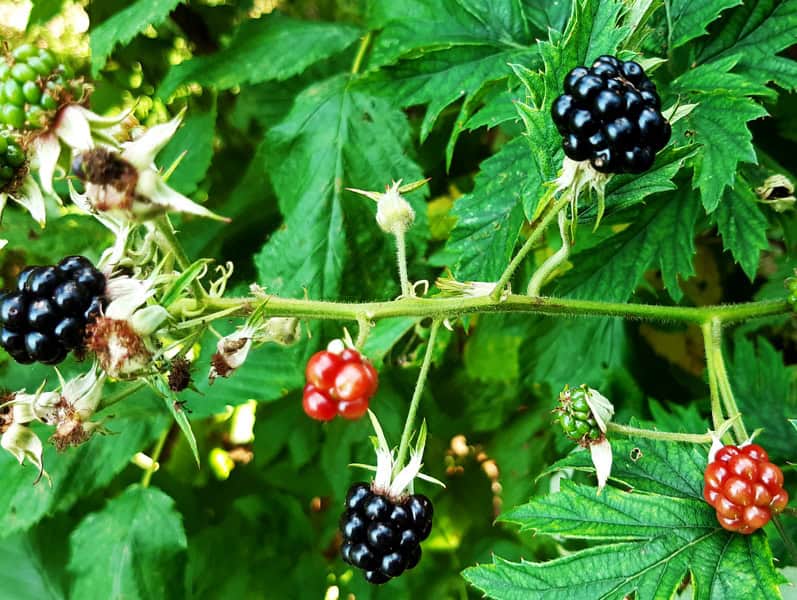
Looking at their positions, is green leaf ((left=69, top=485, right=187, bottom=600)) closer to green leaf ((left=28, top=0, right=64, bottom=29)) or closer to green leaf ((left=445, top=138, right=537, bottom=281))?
green leaf ((left=445, top=138, right=537, bottom=281))

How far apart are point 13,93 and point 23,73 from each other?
3cm

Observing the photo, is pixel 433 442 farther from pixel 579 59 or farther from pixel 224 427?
pixel 579 59

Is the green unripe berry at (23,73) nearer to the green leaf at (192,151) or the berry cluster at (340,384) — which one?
the berry cluster at (340,384)

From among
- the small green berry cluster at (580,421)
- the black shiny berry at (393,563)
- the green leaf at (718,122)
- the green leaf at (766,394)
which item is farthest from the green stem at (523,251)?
the green leaf at (766,394)

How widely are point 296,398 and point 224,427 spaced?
2.59 feet

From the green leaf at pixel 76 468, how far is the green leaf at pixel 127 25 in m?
0.97

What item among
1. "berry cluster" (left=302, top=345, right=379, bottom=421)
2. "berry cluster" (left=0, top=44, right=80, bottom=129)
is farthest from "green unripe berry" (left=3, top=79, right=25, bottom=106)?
"berry cluster" (left=302, top=345, right=379, bottom=421)

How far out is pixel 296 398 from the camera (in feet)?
7.96

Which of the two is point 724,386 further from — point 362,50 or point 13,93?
point 362,50

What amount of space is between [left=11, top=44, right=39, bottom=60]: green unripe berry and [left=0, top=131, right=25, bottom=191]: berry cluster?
0.12 metres

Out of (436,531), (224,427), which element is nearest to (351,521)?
(436,531)

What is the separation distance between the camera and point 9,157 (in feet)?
3.59

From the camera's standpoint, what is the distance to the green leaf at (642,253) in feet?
5.57

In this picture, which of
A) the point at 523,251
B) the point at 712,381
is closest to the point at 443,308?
the point at 523,251
